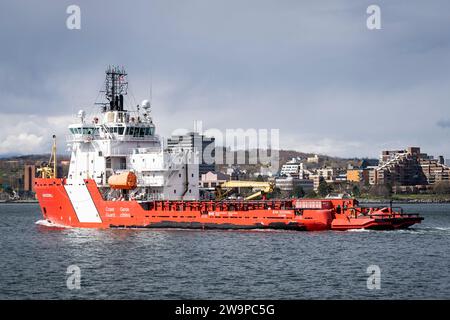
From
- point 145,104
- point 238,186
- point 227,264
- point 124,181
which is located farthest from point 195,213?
point 227,264

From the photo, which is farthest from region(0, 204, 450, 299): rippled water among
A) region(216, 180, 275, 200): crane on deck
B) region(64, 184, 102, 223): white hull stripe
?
region(216, 180, 275, 200): crane on deck

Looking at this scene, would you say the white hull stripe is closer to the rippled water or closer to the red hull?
the red hull

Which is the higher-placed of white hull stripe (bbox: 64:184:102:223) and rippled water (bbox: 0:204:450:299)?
white hull stripe (bbox: 64:184:102:223)

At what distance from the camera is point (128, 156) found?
5569cm

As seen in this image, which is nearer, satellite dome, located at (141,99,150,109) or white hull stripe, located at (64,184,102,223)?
white hull stripe, located at (64,184,102,223)

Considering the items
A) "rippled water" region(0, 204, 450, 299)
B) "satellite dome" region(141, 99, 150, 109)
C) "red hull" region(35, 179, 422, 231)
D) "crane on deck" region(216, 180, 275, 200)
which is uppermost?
"satellite dome" region(141, 99, 150, 109)

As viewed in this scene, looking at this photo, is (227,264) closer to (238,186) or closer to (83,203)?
(83,203)

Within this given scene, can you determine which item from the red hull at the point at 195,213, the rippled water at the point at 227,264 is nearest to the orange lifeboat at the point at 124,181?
the red hull at the point at 195,213

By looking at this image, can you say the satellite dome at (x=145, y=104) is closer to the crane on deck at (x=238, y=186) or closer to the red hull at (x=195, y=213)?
the red hull at (x=195, y=213)

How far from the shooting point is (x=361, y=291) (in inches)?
1152

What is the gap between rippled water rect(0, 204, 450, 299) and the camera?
29.5 m
